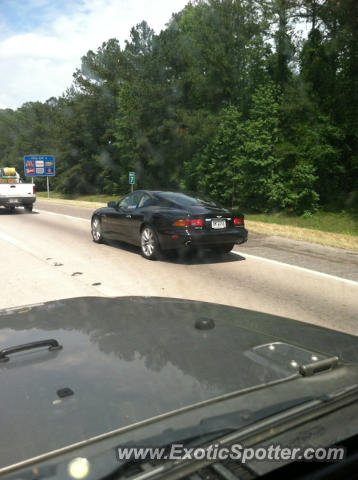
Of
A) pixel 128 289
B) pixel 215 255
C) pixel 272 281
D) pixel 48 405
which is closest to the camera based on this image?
pixel 48 405

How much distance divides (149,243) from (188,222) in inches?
47.2

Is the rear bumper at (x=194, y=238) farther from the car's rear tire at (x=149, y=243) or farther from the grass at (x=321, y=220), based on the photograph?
the grass at (x=321, y=220)

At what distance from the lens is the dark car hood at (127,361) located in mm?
1583

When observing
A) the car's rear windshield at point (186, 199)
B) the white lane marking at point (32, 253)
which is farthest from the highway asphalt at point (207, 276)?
the car's rear windshield at point (186, 199)

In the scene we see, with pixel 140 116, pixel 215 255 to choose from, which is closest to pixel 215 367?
pixel 215 255

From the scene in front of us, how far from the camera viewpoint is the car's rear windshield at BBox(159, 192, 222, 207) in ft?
34.4

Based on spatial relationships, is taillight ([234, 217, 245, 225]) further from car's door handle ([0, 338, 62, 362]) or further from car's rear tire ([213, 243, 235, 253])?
car's door handle ([0, 338, 62, 362])

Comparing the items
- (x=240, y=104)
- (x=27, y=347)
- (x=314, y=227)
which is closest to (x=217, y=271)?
(x=27, y=347)

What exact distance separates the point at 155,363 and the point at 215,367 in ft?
0.82

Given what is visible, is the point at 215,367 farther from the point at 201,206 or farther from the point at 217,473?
the point at 201,206

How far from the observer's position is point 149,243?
1059 centimetres

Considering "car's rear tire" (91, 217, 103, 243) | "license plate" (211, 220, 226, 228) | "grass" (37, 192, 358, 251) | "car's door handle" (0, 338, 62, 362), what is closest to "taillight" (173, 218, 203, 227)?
"license plate" (211, 220, 226, 228)

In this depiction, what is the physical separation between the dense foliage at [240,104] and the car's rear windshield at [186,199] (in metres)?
16.2

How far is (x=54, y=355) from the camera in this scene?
6.92 ft
